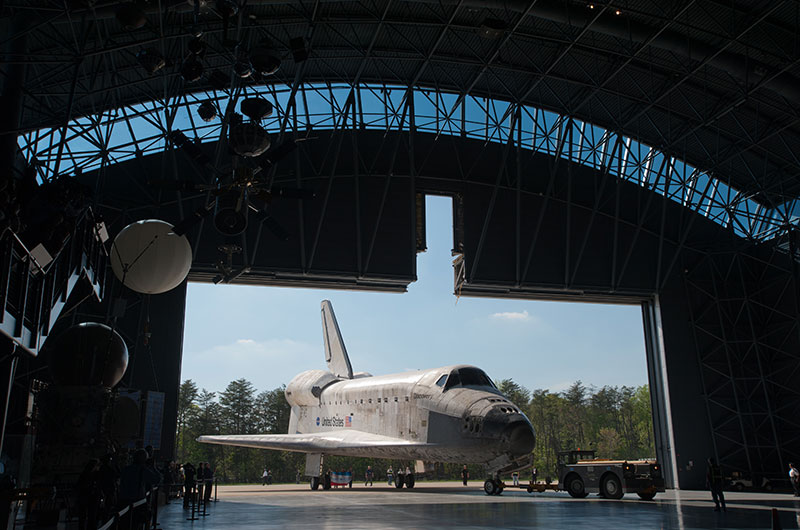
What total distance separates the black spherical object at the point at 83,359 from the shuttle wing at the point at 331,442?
9.82 meters

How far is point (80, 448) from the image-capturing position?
37.6 feet

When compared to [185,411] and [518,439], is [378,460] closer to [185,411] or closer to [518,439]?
[185,411]

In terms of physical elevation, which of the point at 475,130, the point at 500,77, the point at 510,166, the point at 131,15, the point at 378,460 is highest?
the point at 500,77

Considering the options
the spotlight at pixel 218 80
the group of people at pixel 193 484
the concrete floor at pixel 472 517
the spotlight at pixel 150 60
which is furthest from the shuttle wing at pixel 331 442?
the spotlight at pixel 150 60

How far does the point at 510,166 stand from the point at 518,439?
604 inches

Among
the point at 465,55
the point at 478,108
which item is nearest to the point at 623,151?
the point at 478,108

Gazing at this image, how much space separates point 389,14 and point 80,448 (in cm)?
1611

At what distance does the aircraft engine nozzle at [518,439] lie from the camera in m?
16.2

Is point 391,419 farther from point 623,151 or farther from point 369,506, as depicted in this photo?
point 623,151

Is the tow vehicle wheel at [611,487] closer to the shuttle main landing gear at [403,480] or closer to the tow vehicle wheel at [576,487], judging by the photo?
the tow vehicle wheel at [576,487]

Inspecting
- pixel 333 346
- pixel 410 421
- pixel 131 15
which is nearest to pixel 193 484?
pixel 410 421

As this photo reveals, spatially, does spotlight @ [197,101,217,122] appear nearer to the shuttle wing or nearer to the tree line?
the shuttle wing

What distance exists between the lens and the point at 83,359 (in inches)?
496

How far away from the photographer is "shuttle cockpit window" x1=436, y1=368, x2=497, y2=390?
19.4m
